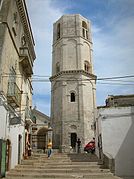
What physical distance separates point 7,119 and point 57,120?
19009 mm

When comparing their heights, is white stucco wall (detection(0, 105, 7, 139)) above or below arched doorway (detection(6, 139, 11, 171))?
above

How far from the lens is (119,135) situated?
18.4m

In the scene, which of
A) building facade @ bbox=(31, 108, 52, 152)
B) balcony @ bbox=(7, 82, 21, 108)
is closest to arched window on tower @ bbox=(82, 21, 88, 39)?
building facade @ bbox=(31, 108, 52, 152)

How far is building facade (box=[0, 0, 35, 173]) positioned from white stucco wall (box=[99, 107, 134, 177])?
20.2ft

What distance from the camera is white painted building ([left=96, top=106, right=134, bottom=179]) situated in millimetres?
17734

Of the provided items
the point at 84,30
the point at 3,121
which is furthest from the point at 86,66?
the point at 3,121

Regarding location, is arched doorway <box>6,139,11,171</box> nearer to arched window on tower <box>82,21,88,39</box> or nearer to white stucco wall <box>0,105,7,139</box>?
white stucco wall <box>0,105,7,139</box>

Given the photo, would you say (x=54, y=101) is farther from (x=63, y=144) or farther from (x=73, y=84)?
(x=63, y=144)

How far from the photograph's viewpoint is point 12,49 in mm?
14734

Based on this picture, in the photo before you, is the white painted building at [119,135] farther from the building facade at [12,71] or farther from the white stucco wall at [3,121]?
the white stucco wall at [3,121]

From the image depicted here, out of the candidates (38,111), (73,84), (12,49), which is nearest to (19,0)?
(12,49)

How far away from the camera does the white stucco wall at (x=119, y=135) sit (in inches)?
698

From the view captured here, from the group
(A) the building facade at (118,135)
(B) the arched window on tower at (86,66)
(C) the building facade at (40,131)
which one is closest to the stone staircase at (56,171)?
(A) the building facade at (118,135)

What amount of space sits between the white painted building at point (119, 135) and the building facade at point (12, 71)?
240 inches
